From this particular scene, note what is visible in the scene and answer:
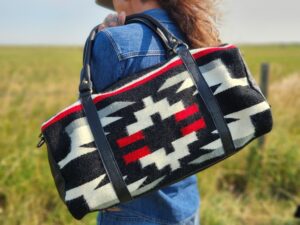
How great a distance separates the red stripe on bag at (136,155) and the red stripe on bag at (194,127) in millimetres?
104

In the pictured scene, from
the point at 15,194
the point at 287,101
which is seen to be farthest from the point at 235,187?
the point at 287,101

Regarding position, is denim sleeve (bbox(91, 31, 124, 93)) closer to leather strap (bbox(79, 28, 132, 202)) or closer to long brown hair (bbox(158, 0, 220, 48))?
leather strap (bbox(79, 28, 132, 202))

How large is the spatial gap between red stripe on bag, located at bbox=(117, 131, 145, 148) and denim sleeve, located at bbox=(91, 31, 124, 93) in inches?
5.8

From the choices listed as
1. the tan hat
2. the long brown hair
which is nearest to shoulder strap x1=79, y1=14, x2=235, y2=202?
the long brown hair

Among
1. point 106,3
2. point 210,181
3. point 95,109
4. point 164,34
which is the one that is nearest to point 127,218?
point 95,109

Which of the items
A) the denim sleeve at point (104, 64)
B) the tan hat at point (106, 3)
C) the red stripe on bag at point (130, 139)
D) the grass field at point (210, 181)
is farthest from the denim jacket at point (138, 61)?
the grass field at point (210, 181)

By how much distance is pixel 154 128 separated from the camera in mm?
1101

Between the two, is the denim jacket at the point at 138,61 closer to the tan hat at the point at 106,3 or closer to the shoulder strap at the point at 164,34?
the shoulder strap at the point at 164,34

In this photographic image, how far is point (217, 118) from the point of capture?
1.13 metres

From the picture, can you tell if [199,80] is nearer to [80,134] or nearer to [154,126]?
[154,126]

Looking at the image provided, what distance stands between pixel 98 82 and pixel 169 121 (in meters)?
0.21

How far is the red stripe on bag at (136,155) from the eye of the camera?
1082 millimetres

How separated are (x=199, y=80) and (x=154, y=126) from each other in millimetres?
169

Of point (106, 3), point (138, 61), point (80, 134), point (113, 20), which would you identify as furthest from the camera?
point (106, 3)
